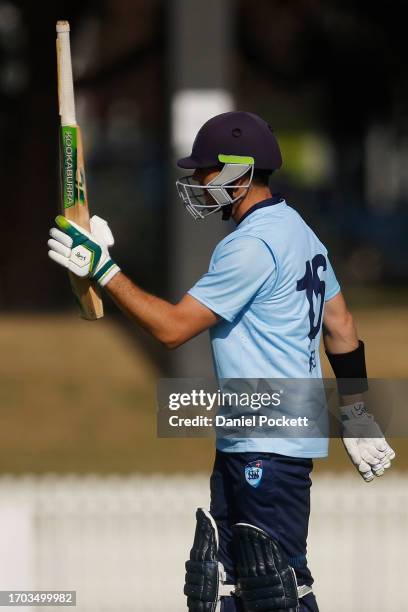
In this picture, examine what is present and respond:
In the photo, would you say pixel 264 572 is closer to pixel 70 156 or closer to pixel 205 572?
pixel 205 572

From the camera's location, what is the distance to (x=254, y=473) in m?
4.25

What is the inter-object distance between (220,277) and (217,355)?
304 millimetres

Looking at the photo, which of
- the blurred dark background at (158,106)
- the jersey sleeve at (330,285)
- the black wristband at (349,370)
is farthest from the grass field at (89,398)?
the jersey sleeve at (330,285)

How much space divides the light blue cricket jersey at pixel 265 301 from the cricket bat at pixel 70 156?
1.35 ft

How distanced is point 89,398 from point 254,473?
27.5 ft

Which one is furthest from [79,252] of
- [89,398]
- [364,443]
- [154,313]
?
[89,398]

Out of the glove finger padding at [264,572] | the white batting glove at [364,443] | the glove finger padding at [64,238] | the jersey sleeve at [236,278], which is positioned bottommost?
the glove finger padding at [264,572]

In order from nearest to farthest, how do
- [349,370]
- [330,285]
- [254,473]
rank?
[254,473], [330,285], [349,370]

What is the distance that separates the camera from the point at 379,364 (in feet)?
41.1

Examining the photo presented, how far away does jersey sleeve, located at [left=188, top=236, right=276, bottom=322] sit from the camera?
163 inches

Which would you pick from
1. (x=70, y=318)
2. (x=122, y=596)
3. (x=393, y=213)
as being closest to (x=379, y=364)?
(x=70, y=318)

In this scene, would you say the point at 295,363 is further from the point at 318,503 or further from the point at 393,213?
the point at 393,213

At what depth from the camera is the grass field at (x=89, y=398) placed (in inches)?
430

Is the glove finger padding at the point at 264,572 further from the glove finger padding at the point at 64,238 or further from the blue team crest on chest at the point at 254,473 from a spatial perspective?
the glove finger padding at the point at 64,238
